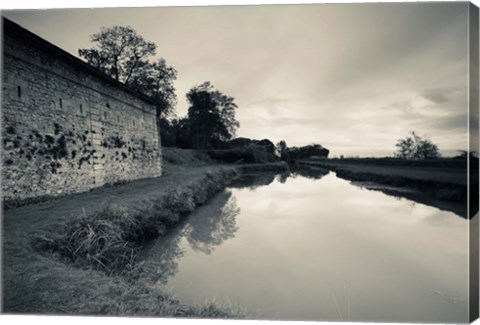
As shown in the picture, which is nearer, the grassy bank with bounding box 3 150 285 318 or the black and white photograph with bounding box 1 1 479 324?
the grassy bank with bounding box 3 150 285 318

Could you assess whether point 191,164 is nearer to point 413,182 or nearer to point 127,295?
point 413,182

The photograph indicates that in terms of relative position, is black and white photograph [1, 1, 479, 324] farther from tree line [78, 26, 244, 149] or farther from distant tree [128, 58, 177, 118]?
distant tree [128, 58, 177, 118]

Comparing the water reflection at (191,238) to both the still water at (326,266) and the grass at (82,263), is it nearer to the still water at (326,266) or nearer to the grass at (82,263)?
the still water at (326,266)

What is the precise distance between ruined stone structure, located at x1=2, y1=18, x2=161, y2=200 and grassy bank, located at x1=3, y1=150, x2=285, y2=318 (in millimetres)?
751

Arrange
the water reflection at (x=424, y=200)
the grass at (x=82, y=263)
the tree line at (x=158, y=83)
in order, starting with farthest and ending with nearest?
the tree line at (x=158, y=83)
the water reflection at (x=424, y=200)
the grass at (x=82, y=263)

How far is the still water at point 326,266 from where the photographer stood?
2.78m

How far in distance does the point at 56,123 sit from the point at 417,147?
7.75 meters

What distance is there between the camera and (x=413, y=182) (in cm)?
739

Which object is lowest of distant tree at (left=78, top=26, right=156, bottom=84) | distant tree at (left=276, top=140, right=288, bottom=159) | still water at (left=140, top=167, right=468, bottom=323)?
still water at (left=140, top=167, right=468, bottom=323)

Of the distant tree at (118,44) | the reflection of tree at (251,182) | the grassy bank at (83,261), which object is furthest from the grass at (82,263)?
the reflection of tree at (251,182)

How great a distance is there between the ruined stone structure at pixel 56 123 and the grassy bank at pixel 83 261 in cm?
→ 75

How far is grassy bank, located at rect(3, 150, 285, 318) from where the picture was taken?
2.43 m

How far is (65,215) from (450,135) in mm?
6013

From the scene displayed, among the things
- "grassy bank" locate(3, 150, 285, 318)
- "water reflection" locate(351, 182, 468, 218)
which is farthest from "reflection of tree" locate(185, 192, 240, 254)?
"water reflection" locate(351, 182, 468, 218)
